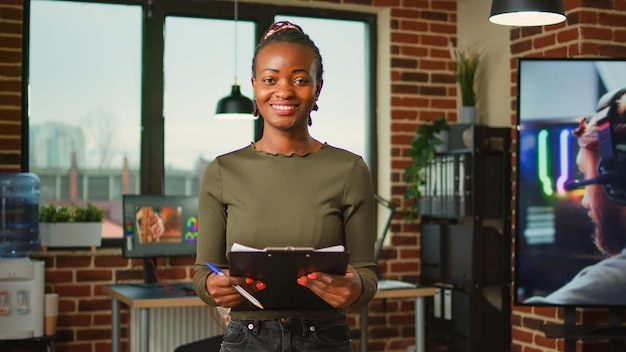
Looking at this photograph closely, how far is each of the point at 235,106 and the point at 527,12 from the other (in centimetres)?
182

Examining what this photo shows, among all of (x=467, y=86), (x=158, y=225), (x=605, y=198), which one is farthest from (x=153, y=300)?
(x=467, y=86)

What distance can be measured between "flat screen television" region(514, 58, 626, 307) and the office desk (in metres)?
0.70

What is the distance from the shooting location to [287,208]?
143 centimetres

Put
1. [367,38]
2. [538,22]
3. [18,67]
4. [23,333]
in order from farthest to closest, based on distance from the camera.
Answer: [367,38] → [18,67] → [23,333] → [538,22]

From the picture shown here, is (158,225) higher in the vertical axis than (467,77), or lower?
lower

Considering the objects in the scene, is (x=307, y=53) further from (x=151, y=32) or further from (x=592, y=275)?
(x=151, y=32)

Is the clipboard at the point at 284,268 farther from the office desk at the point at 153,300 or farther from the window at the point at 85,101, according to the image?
the window at the point at 85,101

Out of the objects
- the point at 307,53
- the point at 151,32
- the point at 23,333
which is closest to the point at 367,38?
the point at 151,32

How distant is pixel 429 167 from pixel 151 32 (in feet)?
5.99

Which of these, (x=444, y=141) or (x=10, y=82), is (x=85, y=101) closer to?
(x=10, y=82)

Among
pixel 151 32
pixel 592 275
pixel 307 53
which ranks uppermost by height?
pixel 151 32

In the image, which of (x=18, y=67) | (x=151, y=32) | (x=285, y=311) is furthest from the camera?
(x=151, y=32)

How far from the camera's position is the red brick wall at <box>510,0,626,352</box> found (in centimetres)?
425

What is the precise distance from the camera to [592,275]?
3965mm
